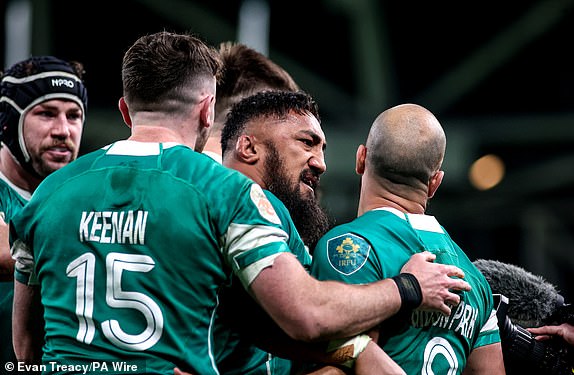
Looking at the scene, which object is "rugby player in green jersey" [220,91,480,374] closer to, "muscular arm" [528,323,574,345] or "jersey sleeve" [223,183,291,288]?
"jersey sleeve" [223,183,291,288]

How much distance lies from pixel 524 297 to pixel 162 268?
1986 mm

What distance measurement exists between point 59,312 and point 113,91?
13.4 m

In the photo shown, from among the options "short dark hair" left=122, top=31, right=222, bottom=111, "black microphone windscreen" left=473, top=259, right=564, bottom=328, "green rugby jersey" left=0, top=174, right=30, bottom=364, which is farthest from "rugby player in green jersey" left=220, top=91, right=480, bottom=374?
"green rugby jersey" left=0, top=174, right=30, bottom=364

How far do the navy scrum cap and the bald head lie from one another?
2.48 metres

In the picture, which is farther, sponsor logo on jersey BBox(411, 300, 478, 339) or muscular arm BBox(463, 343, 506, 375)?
muscular arm BBox(463, 343, 506, 375)

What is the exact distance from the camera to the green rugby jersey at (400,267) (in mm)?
3705

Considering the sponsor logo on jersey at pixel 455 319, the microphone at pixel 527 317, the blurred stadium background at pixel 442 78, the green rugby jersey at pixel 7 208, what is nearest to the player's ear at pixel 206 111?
the sponsor logo on jersey at pixel 455 319

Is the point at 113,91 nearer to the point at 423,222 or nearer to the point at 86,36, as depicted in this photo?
the point at 86,36

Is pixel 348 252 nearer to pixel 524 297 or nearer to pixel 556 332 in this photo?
pixel 524 297

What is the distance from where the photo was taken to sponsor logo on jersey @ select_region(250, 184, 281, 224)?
11.4 ft

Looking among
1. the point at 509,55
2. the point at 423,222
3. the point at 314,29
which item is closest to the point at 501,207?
the point at 509,55

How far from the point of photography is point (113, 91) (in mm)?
16562

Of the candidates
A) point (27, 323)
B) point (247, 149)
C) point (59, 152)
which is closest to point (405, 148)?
point (247, 149)

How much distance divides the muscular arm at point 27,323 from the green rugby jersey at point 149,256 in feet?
1.38
